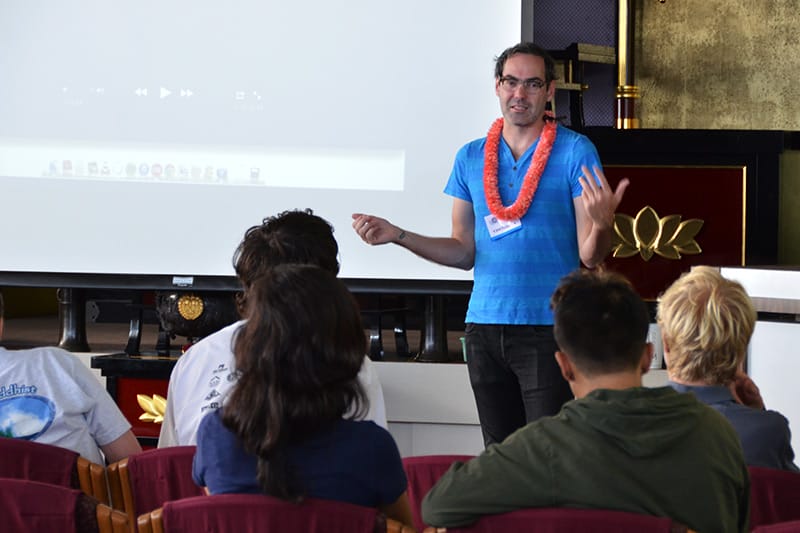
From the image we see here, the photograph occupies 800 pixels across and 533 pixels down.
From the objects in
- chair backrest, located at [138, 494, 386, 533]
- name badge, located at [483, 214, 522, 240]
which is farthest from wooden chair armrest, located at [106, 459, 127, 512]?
name badge, located at [483, 214, 522, 240]

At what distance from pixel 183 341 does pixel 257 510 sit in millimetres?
3948

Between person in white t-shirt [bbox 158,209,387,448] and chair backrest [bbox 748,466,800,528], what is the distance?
727 millimetres

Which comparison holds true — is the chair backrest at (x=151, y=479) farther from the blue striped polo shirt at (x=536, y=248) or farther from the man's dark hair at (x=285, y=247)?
the blue striped polo shirt at (x=536, y=248)

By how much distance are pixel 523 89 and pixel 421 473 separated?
119 cm

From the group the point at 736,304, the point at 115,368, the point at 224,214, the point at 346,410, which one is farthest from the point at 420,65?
the point at 346,410

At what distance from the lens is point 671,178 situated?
4668 mm

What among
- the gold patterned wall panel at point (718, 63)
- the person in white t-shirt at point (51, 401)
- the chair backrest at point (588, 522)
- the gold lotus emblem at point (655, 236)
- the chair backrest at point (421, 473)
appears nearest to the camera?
the chair backrest at point (588, 522)

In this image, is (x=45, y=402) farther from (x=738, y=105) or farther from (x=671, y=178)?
(x=738, y=105)

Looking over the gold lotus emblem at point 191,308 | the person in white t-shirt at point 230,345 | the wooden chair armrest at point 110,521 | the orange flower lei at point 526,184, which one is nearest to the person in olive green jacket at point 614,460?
the wooden chair armrest at point 110,521

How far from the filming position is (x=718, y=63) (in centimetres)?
614

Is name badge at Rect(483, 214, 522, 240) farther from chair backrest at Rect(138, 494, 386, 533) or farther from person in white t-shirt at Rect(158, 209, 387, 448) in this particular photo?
chair backrest at Rect(138, 494, 386, 533)

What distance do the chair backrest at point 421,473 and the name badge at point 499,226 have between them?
3.32 feet

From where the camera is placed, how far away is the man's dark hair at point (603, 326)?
1491 mm

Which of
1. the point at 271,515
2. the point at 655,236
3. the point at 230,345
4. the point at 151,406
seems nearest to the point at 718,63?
the point at 655,236
